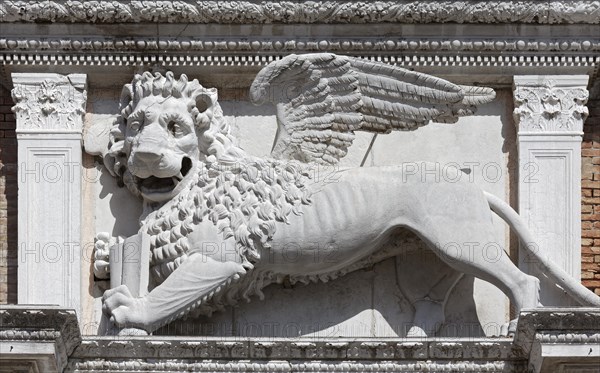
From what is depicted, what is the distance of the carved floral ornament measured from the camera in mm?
17828

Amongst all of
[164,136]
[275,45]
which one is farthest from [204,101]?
[275,45]

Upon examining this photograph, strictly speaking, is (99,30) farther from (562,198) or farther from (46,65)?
(562,198)

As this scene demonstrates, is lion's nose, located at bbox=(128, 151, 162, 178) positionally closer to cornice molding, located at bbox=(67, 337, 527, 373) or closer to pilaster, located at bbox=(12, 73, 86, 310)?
pilaster, located at bbox=(12, 73, 86, 310)

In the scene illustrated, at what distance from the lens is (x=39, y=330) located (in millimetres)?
16297

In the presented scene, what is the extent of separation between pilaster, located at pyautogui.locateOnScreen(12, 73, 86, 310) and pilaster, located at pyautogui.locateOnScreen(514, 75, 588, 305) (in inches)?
116

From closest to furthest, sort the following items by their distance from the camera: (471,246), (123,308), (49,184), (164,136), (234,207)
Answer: (123,308)
(471,246)
(234,207)
(164,136)
(49,184)

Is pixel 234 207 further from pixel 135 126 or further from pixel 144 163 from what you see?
pixel 135 126

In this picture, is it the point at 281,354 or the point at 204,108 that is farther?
the point at 204,108

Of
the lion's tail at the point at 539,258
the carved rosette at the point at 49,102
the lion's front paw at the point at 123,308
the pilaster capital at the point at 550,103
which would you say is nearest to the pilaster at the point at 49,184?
the carved rosette at the point at 49,102

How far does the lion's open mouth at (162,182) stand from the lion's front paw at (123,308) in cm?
78

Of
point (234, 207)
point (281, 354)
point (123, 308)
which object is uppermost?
point (234, 207)

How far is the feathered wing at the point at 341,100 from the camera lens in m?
17.5

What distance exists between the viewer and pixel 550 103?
17.9 meters

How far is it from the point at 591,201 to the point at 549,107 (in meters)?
0.69
